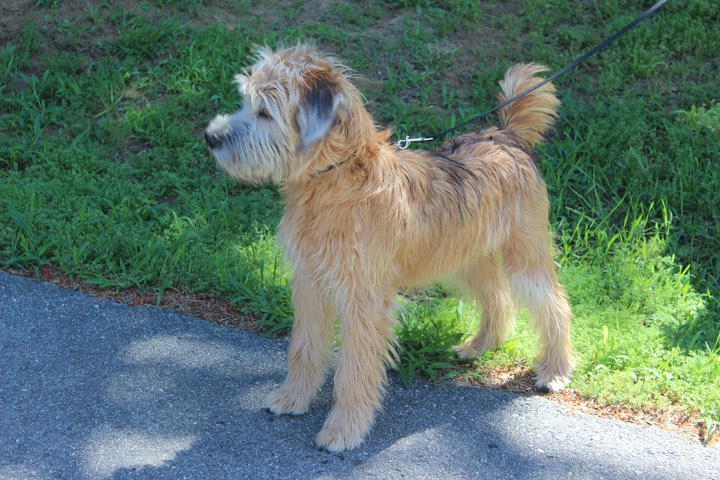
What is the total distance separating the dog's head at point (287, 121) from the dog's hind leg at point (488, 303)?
146 cm

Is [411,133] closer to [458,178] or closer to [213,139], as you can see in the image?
[458,178]

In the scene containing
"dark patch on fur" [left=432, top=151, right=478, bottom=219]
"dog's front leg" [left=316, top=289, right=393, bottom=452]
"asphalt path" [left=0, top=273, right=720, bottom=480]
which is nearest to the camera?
"asphalt path" [left=0, top=273, right=720, bottom=480]

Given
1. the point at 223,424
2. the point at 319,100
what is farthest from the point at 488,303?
the point at 319,100

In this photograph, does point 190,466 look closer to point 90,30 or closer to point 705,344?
point 705,344

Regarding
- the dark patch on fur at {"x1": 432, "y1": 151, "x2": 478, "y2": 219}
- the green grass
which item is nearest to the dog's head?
the dark patch on fur at {"x1": 432, "y1": 151, "x2": 478, "y2": 219}

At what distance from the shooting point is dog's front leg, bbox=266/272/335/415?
4.24 metres

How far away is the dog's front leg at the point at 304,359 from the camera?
4.24 meters

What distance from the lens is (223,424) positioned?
413cm

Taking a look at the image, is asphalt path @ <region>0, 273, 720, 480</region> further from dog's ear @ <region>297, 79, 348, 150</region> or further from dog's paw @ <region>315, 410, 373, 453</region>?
dog's ear @ <region>297, 79, 348, 150</region>

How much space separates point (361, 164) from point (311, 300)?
794 millimetres

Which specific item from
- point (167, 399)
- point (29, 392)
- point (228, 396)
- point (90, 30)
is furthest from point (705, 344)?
point (90, 30)

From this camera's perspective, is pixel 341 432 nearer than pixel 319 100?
No

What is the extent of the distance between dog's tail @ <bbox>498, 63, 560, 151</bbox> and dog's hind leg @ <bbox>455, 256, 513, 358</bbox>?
0.78 meters

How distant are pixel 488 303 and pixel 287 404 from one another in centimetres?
142
